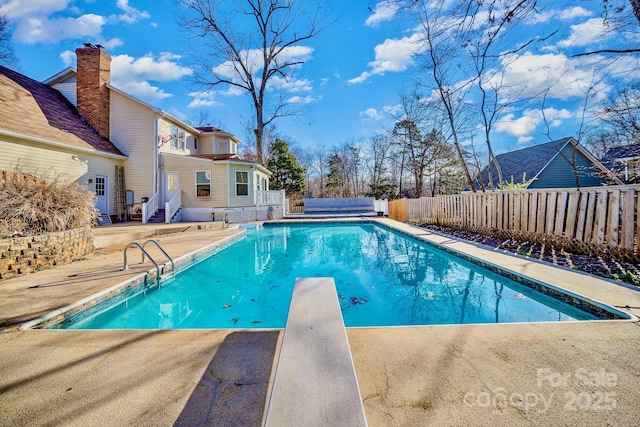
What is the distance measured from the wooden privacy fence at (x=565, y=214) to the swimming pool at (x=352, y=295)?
2.08 metres

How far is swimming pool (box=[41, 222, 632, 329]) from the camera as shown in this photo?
131 inches

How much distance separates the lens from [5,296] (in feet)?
10.5

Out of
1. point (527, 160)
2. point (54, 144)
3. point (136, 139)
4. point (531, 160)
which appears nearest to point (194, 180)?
point (136, 139)

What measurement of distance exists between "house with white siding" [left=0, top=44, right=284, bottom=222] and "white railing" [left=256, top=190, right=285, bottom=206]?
2.24 ft

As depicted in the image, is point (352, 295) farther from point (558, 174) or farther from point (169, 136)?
point (558, 174)

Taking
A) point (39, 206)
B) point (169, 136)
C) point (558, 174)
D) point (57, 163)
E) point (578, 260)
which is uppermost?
point (169, 136)

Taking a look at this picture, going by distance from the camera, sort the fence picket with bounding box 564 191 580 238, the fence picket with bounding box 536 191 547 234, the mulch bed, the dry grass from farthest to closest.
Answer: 1. the fence picket with bounding box 536 191 547 234
2. the fence picket with bounding box 564 191 580 238
3. the dry grass
4. the mulch bed

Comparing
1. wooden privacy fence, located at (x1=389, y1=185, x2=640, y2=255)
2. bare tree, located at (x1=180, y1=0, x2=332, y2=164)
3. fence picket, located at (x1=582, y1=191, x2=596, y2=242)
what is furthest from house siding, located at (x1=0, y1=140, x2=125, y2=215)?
fence picket, located at (x1=582, y1=191, x2=596, y2=242)

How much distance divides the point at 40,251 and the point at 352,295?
5.46 meters

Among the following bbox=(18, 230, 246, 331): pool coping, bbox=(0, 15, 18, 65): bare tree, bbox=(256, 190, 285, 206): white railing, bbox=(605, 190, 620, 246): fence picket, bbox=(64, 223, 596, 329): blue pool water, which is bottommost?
bbox=(64, 223, 596, 329): blue pool water

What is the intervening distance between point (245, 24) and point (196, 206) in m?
12.0

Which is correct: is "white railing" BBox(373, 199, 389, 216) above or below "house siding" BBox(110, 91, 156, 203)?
below

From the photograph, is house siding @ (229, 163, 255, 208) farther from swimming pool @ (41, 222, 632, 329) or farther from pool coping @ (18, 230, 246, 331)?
pool coping @ (18, 230, 246, 331)

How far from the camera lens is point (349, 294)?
173 inches
